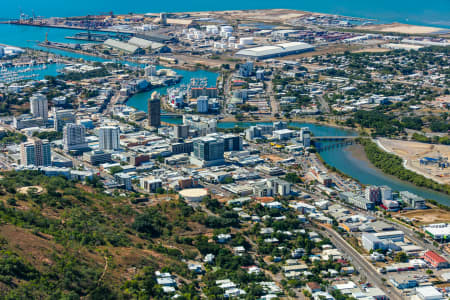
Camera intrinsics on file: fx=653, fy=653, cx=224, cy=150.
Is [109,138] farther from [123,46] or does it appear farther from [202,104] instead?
[123,46]

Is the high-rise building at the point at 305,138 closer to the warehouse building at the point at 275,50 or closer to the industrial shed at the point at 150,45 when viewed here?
the warehouse building at the point at 275,50

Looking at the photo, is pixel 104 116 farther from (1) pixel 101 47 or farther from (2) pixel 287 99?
(1) pixel 101 47

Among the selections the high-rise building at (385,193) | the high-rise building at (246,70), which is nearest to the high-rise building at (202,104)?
the high-rise building at (246,70)

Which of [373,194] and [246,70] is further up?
[246,70]

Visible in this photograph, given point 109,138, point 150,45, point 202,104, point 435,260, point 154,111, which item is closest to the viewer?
point 435,260

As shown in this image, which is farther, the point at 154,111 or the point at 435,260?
the point at 154,111

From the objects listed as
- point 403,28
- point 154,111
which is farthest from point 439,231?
point 403,28

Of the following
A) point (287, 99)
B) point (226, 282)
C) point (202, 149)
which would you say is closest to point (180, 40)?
point (287, 99)
